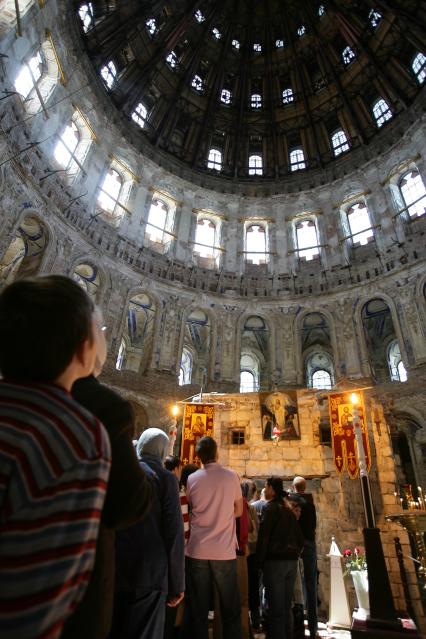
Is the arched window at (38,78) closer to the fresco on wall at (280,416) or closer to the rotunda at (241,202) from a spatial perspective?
the rotunda at (241,202)

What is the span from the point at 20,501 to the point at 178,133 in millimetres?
26769

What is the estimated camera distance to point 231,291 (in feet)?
62.3

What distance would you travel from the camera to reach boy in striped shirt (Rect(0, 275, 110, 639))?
77cm

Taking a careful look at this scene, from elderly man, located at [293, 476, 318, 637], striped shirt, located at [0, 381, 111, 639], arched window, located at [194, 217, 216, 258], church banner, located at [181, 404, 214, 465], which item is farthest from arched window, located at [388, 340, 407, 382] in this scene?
striped shirt, located at [0, 381, 111, 639]

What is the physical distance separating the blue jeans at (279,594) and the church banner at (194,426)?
22.1 feet

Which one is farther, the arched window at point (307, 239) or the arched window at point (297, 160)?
the arched window at point (297, 160)

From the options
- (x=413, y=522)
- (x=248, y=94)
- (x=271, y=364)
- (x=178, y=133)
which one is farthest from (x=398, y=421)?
(x=248, y=94)

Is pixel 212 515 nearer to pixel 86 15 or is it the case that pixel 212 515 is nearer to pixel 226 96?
pixel 86 15

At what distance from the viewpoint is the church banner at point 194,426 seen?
10.7m

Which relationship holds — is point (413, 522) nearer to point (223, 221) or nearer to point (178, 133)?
point (223, 221)

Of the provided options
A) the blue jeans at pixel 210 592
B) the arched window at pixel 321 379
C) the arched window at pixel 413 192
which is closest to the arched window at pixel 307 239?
the arched window at pixel 413 192

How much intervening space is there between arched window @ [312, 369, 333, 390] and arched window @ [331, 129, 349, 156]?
1388 centimetres

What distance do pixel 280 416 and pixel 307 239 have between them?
42.3 feet

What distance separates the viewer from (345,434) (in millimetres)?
9359
